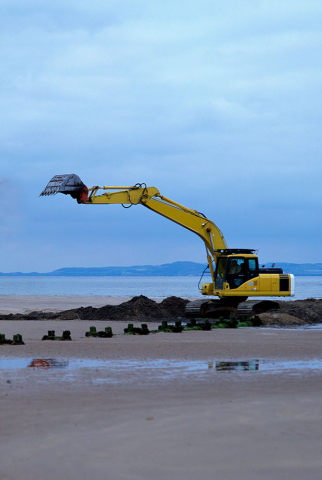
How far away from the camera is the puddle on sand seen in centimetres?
1051

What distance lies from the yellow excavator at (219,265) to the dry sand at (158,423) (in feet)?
43.4

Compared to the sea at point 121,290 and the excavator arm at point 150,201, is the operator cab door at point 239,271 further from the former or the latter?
the sea at point 121,290

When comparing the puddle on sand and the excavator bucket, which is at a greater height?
the excavator bucket

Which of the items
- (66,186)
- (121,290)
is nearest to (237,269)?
(66,186)

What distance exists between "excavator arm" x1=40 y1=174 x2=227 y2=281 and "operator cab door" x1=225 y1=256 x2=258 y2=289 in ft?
3.32

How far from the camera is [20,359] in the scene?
40.4 feet

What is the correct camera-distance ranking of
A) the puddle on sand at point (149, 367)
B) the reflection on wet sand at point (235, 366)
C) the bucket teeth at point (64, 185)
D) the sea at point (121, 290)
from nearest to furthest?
1. the puddle on sand at point (149, 367)
2. the reflection on wet sand at point (235, 366)
3. the bucket teeth at point (64, 185)
4. the sea at point (121, 290)

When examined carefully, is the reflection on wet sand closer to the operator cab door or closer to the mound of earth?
the operator cab door

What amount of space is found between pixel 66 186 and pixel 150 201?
13.9ft

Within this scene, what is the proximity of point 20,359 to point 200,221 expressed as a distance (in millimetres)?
15551

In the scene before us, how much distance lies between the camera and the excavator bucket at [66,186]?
23.1 m

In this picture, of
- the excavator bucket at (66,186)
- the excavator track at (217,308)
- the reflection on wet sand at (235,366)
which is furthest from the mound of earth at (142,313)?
the reflection on wet sand at (235,366)

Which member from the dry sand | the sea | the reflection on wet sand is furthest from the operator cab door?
the sea

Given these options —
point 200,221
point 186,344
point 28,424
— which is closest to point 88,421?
point 28,424
